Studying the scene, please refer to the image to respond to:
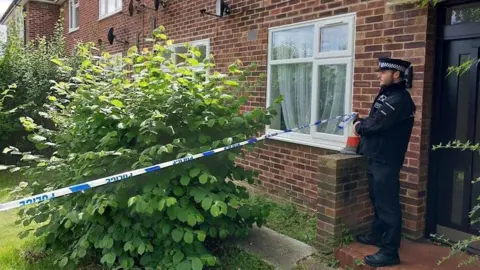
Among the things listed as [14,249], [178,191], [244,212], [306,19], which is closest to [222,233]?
[244,212]

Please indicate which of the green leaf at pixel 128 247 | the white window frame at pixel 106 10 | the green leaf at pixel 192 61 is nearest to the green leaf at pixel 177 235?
the green leaf at pixel 128 247

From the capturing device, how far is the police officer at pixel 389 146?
3.59 meters

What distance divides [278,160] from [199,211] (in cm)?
235

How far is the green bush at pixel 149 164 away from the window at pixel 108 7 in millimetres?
7730

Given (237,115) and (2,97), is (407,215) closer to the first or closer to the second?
(237,115)

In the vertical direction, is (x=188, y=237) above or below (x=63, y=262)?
above

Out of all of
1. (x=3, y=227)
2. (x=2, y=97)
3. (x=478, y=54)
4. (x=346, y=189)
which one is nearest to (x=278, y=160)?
(x=346, y=189)

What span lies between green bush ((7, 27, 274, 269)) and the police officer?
3.66 ft

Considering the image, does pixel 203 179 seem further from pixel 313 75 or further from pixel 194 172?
pixel 313 75

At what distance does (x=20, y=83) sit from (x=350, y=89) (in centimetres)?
770

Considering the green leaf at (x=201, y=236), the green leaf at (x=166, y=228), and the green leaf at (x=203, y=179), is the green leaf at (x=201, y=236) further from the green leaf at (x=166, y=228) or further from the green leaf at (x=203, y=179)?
the green leaf at (x=203, y=179)

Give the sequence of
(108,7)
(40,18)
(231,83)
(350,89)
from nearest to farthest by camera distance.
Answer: (231,83)
(350,89)
(108,7)
(40,18)

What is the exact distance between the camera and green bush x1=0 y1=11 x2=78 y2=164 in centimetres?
928

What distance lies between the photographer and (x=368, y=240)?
4.11 meters
